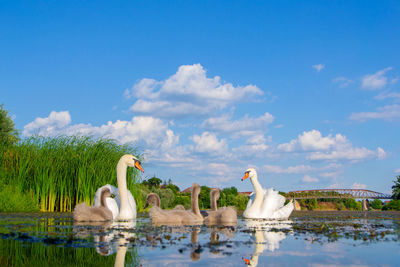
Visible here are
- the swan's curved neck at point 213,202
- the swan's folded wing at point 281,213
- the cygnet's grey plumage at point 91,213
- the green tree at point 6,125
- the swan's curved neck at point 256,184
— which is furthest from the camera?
the green tree at point 6,125

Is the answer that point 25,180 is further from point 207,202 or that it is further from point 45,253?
point 207,202

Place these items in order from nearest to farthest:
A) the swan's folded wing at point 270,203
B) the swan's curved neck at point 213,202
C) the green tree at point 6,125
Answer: the swan's curved neck at point 213,202, the swan's folded wing at point 270,203, the green tree at point 6,125

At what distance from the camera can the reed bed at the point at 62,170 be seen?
805 inches

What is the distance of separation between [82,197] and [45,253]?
1460 cm

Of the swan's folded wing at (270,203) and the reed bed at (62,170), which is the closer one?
the swan's folded wing at (270,203)

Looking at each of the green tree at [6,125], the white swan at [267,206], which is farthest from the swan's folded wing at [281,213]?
the green tree at [6,125]

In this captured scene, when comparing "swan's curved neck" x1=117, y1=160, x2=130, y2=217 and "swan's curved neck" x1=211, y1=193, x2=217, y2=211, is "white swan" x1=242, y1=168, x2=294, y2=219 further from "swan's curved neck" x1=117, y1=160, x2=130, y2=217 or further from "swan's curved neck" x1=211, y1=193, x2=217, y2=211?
"swan's curved neck" x1=117, y1=160, x2=130, y2=217

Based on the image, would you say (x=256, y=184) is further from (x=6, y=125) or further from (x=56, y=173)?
(x=6, y=125)

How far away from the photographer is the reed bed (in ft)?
67.1

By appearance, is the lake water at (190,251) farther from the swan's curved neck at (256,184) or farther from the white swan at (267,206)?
the swan's curved neck at (256,184)

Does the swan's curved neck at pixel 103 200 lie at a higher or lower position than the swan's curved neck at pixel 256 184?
lower

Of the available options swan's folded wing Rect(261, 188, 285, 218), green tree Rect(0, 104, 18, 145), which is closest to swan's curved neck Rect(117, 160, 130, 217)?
swan's folded wing Rect(261, 188, 285, 218)

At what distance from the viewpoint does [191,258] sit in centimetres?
588

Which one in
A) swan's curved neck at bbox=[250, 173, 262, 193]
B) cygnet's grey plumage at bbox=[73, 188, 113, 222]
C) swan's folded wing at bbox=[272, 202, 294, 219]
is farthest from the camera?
swan's curved neck at bbox=[250, 173, 262, 193]
